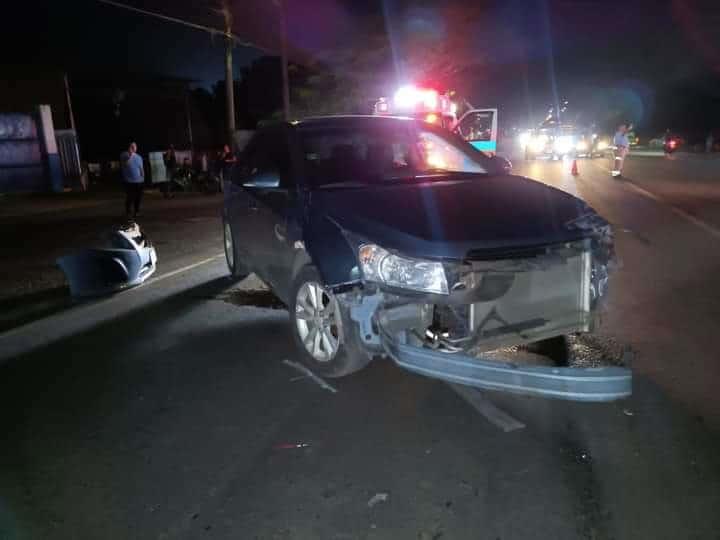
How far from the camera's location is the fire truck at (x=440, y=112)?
16.5m

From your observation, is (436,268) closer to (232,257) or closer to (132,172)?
(232,257)

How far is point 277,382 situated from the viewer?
4.28 meters

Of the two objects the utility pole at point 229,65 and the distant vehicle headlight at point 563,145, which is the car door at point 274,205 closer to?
the utility pole at point 229,65

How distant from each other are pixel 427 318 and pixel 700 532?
1678 millimetres

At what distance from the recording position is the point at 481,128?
19250mm

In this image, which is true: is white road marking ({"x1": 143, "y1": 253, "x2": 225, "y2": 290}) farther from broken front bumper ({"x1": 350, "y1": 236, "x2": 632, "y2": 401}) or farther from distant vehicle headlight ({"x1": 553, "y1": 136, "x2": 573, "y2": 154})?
distant vehicle headlight ({"x1": 553, "y1": 136, "x2": 573, "y2": 154})

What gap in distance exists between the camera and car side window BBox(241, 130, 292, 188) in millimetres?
4797

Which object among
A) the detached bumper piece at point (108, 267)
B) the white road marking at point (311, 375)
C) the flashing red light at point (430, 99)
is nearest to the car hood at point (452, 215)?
the white road marking at point (311, 375)

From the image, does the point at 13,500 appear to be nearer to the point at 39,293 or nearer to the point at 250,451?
the point at 250,451

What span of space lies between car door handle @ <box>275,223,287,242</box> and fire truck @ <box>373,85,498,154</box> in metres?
10.7

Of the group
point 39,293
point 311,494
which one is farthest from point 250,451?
point 39,293

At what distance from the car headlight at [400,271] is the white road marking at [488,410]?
0.83 metres

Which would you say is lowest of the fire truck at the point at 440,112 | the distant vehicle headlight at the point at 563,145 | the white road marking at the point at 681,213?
the white road marking at the point at 681,213

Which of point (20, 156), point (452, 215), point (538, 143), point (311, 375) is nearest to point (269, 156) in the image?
point (311, 375)
